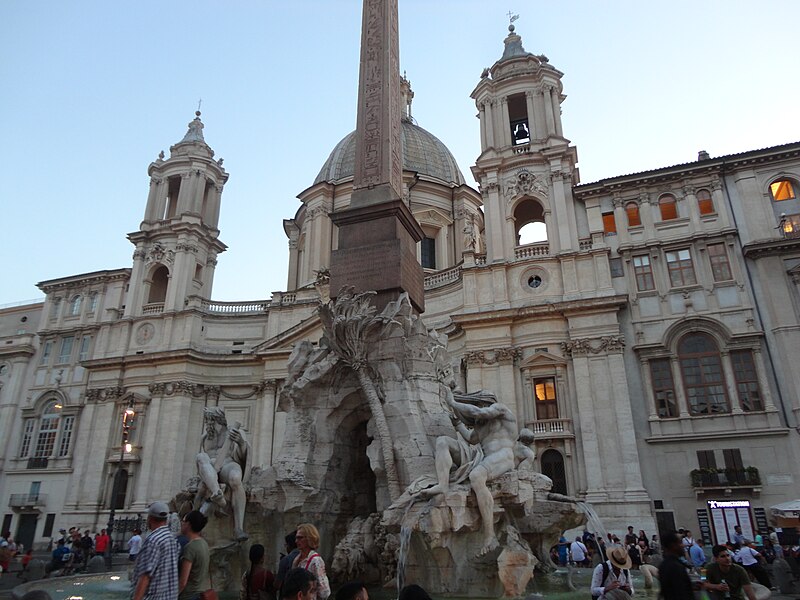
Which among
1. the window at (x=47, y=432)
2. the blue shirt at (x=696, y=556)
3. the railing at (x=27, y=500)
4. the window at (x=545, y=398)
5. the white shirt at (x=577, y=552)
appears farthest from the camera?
the window at (x=47, y=432)

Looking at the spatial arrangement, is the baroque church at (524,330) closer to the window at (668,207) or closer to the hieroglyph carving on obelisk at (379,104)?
the window at (668,207)

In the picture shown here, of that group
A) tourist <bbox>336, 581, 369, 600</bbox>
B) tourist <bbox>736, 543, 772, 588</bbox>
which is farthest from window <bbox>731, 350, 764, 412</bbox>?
tourist <bbox>336, 581, 369, 600</bbox>

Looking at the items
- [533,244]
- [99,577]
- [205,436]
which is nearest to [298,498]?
[205,436]

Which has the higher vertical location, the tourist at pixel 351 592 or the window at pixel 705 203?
the window at pixel 705 203

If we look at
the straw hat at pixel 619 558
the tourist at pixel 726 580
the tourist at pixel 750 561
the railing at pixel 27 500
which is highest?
the railing at pixel 27 500

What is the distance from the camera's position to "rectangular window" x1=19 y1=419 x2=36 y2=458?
35.9 meters

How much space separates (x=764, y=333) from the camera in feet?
77.5

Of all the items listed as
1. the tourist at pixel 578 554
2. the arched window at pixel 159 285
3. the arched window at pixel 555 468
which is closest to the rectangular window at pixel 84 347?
the arched window at pixel 159 285

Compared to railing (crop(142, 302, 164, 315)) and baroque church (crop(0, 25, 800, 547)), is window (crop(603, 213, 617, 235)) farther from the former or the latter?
railing (crop(142, 302, 164, 315))

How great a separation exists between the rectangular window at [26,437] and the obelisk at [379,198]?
3314 centimetres

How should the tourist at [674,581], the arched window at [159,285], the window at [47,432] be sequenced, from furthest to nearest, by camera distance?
the arched window at [159,285], the window at [47,432], the tourist at [674,581]

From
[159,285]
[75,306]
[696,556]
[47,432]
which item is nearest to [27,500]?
[47,432]

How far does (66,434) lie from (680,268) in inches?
1382

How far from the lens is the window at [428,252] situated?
38125mm
